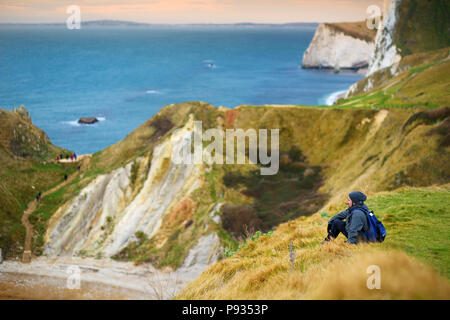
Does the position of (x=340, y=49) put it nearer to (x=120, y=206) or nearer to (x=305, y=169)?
(x=305, y=169)

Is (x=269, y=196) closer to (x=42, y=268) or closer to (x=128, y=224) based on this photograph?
(x=128, y=224)

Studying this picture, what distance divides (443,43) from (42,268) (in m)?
131

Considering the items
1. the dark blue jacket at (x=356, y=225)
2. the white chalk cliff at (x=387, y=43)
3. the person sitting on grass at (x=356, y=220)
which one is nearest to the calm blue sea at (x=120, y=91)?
the white chalk cliff at (x=387, y=43)

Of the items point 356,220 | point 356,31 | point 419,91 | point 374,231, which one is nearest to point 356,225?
point 356,220

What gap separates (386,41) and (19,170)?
387ft

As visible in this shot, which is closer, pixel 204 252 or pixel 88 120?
pixel 204 252

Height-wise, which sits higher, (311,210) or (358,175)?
(358,175)

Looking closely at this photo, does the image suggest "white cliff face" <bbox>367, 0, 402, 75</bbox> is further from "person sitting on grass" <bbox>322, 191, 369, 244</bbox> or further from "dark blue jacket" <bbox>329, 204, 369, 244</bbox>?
"dark blue jacket" <bbox>329, 204, 369, 244</bbox>

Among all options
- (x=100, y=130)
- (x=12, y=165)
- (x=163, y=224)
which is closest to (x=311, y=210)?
(x=163, y=224)

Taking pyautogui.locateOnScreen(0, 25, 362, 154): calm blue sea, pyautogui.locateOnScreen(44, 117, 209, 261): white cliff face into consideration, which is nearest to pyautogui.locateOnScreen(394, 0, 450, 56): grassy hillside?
pyautogui.locateOnScreen(0, 25, 362, 154): calm blue sea

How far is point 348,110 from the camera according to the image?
4800 centimetres

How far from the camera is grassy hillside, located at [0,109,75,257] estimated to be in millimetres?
43469

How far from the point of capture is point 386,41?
118 metres

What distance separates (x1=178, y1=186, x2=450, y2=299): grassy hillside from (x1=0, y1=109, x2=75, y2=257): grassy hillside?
4111cm
